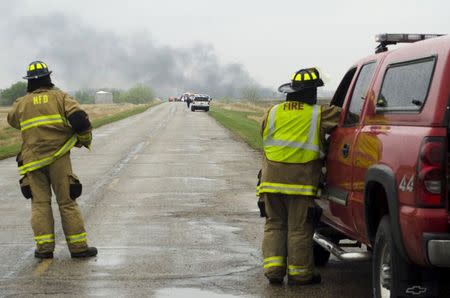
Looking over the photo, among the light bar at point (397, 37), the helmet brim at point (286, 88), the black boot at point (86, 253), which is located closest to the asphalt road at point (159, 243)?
the black boot at point (86, 253)

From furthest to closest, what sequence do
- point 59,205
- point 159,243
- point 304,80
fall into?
1. point 159,243
2. point 59,205
3. point 304,80

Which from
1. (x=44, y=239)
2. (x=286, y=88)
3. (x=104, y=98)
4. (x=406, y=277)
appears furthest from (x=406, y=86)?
(x=104, y=98)

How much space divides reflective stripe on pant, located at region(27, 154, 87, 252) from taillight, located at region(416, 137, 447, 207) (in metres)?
4.47

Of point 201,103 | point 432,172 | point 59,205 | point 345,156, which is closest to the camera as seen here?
point 432,172

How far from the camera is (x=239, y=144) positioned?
91.5ft

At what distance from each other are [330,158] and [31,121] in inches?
126

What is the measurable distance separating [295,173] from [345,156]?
679 mm

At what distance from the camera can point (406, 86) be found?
5.59m

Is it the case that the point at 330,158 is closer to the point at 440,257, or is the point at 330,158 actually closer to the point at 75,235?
the point at 440,257

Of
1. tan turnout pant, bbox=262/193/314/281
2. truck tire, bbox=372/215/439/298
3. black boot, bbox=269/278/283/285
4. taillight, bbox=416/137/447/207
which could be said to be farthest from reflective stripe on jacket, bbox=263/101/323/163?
taillight, bbox=416/137/447/207

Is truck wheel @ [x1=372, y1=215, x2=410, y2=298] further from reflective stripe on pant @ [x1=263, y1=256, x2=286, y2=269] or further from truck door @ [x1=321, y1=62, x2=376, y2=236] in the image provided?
reflective stripe on pant @ [x1=263, y1=256, x2=286, y2=269]

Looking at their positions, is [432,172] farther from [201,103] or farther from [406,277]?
[201,103]

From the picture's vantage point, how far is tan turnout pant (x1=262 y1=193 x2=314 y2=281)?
7074mm

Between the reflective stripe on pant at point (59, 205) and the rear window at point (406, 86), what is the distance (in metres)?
3.73
